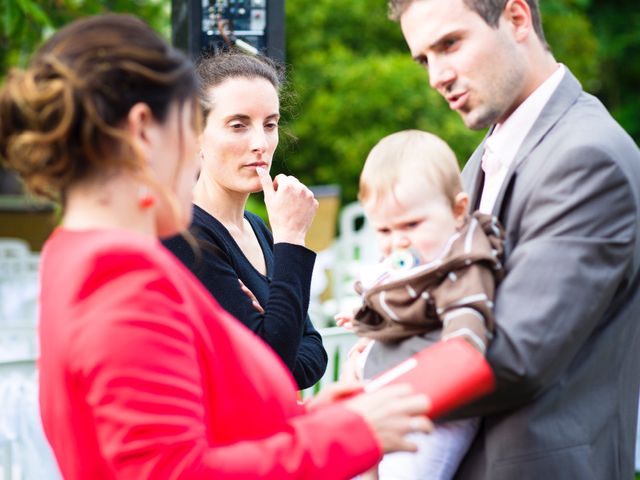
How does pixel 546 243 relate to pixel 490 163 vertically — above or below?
below

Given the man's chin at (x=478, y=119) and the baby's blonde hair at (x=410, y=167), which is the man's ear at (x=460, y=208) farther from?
the man's chin at (x=478, y=119)

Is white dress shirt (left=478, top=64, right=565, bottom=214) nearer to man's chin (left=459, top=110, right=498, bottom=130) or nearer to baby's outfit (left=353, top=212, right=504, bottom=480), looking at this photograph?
man's chin (left=459, top=110, right=498, bottom=130)

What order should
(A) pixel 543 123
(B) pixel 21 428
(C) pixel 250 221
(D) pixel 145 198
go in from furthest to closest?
(B) pixel 21 428 → (C) pixel 250 221 → (A) pixel 543 123 → (D) pixel 145 198

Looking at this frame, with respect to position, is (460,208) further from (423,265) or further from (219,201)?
(219,201)

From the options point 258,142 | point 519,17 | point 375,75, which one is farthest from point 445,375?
point 375,75

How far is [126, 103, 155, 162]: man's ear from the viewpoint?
5.16 feet

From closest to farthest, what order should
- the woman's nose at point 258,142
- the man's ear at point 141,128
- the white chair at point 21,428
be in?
the man's ear at point 141,128
the woman's nose at point 258,142
the white chair at point 21,428

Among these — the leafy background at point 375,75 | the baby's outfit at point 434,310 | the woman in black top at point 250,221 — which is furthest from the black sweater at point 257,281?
the leafy background at point 375,75

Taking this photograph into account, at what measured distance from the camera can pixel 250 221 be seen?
3.02 metres

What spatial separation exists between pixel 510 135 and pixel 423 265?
1.61 feet

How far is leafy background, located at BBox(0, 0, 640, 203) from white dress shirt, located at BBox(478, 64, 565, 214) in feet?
29.2

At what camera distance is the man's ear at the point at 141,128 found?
5.16 ft

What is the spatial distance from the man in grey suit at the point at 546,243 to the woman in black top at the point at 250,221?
0.57m

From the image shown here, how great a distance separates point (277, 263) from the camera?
262cm
